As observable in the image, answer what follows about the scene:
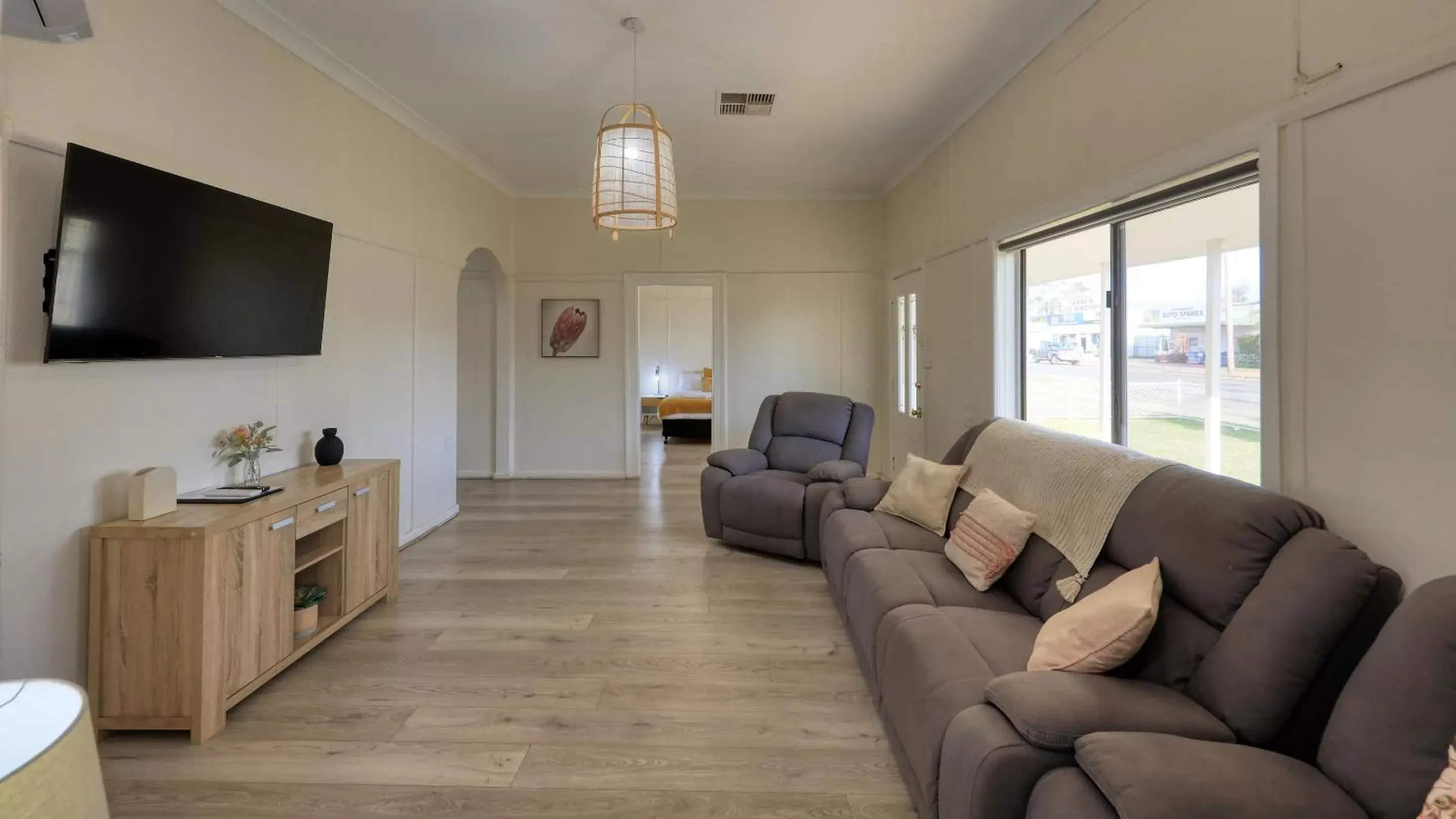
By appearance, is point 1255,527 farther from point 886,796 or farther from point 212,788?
point 212,788

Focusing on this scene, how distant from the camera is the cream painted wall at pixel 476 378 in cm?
651

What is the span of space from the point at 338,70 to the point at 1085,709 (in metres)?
4.38

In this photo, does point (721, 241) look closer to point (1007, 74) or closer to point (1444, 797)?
point (1007, 74)

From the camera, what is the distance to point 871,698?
2467mm

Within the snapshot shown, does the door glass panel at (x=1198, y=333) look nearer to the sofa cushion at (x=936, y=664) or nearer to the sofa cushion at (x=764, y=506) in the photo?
the sofa cushion at (x=936, y=664)

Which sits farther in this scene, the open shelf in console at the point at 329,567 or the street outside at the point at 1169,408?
the open shelf in console at the point at 329,567

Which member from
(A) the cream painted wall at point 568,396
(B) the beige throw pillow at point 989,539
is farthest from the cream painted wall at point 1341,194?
(A) the cream painted wall at point 568,396

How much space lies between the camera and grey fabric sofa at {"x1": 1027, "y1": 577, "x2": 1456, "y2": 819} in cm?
114

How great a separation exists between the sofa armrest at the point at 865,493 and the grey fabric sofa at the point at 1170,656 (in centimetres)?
126

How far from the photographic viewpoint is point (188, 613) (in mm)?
2150

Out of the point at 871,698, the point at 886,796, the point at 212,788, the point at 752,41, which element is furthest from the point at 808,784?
the point at 752,41

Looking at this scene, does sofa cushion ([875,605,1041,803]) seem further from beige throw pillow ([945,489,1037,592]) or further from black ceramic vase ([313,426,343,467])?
black ceramic vase ([313,426,343,467])

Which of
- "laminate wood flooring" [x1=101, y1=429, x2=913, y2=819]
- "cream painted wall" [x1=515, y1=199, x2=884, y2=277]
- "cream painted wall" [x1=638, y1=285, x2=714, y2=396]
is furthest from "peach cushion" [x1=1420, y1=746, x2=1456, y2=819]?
"cream painted wall" [x1=638, y1=285, x2=714, y2=396]

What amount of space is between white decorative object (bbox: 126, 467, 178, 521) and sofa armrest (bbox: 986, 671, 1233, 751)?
272 cm
